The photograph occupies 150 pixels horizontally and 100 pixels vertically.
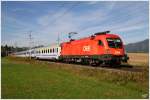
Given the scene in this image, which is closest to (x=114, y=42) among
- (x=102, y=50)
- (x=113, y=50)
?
(x=113, y=50)

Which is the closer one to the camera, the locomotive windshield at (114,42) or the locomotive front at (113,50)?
the locomotive front at (113,50)

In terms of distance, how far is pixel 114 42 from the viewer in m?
26.3

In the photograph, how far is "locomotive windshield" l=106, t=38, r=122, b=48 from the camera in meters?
25.9

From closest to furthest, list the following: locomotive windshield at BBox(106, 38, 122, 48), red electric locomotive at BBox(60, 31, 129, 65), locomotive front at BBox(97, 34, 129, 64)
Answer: locomotive front at BBox(97, 34, 129, 64) → red electric locomotive at BBox(60, 31, 129, 65) → locomotive windshield at BBox(106, 38, 122, 48)

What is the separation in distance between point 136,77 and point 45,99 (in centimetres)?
743

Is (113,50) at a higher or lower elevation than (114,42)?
lower

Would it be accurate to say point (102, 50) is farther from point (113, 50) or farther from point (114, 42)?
point (114, 42)

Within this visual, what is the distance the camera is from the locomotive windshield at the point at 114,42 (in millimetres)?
25944

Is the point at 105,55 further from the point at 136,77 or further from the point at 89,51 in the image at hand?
the point at 136,77

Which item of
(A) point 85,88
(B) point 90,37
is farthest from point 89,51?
(A) point 85,88

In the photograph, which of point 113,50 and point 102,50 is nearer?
point 113,50

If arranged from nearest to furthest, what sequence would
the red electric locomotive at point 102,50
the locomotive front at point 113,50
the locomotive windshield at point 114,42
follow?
1. the locomotive front at point 113,50
2. the red electric locomotive at point 102,50
3. the locomotive windshield at point 114,42

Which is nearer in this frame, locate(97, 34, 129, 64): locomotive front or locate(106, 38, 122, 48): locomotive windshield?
locate(97, 34, 129, 64): locomotive front

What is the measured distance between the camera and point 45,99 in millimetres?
10828
